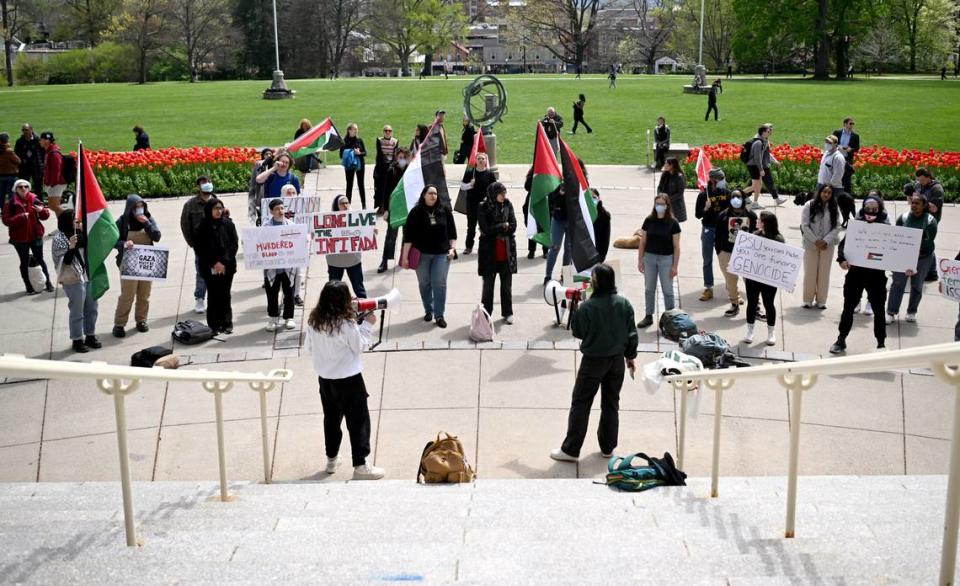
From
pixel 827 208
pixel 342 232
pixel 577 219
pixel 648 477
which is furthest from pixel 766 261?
pixel 648 477

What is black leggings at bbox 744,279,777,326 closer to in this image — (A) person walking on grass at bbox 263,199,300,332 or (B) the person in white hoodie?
(B) the person in white hoodie

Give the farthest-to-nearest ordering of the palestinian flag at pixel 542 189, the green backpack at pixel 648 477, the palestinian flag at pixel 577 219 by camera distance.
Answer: the palestinian flag at pixel 542 189, the palestinian flag at pixel 577 219, the green backpack at pixel 648 477

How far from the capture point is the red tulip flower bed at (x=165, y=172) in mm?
20453

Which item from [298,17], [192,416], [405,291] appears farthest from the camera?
[298,17]

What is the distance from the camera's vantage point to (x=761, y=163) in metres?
19.0

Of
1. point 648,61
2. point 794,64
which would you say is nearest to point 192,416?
point 794,64

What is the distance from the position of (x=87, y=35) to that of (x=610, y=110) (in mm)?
64898

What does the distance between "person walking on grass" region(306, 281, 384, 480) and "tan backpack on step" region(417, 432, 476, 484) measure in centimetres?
65

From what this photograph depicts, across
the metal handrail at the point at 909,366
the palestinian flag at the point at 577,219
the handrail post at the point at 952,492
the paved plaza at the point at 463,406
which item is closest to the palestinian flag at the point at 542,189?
the palestinian flag at the point at 577,219

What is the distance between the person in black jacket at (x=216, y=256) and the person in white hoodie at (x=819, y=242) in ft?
22.9

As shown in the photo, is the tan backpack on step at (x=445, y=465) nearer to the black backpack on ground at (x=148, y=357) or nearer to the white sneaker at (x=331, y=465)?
the white sneaker at (x=331, y=465)

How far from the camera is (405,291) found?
1330cm

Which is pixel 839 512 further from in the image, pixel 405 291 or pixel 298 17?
pixel 298 17

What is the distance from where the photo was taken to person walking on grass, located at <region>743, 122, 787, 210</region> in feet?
61.8
